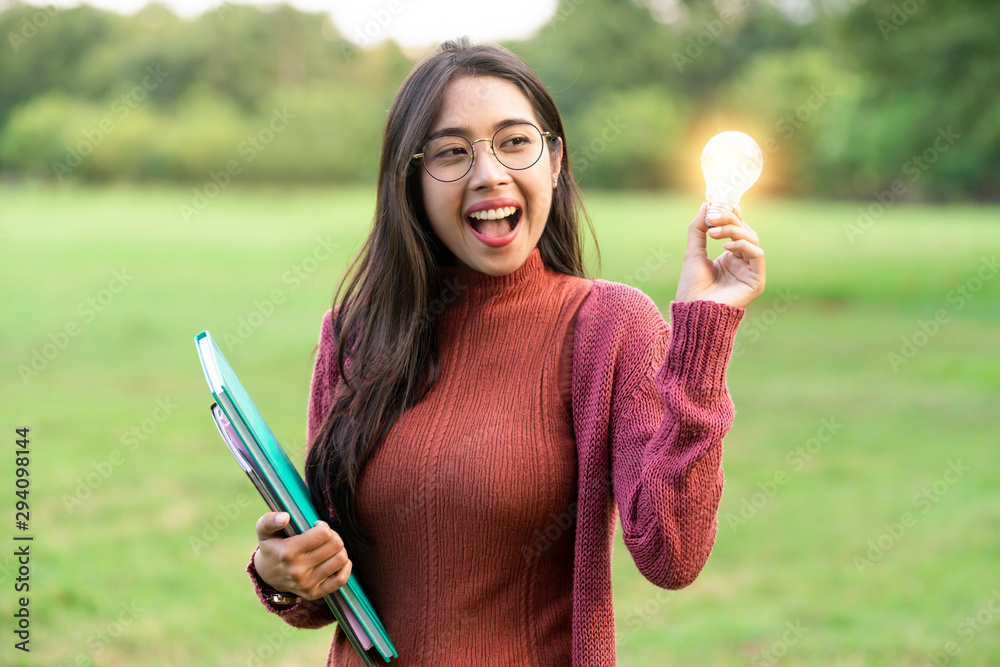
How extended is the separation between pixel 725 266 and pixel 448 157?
0.58 meters

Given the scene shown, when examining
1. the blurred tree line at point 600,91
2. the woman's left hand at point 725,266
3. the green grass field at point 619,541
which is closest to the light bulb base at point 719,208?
the woman's left hand at point 725,266

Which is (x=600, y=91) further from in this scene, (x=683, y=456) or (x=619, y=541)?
(x=683, y=456)

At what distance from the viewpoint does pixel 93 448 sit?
26.9 feet

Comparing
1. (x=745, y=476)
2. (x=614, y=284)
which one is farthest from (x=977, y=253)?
(x=614, y=284)

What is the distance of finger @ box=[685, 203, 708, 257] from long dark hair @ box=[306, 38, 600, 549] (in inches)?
17.3

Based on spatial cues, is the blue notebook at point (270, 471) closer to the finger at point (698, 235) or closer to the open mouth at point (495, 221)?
the open mouth at point (495, 221)

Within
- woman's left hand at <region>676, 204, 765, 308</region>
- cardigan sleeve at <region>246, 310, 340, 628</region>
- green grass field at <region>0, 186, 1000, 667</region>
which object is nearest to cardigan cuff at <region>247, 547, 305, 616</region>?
cardigan sleeve at <region>246, 310, 340, 628</region>

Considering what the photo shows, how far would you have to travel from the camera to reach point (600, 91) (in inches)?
965

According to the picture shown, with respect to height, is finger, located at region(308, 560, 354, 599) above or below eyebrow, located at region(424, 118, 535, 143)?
below

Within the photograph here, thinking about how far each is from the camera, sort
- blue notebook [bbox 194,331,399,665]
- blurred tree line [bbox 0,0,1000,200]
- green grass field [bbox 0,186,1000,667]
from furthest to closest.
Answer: blurred tree line [bbox 0,0,1000,200]
green grass field [bbox 0,186,1000,667]
blue notebook [bbox 194,331,399,665]

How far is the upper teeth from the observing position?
70.9 inches

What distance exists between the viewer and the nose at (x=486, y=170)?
1.77 meters

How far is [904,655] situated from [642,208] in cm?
2259

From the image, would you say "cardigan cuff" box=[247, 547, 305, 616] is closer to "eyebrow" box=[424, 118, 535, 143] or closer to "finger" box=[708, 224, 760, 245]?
"eyebrow" box=[424, 118, 535, 143]
